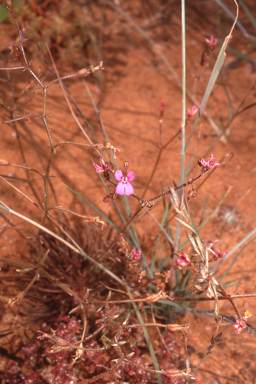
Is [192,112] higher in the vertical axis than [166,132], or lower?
lower

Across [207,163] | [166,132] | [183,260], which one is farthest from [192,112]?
[166,132]

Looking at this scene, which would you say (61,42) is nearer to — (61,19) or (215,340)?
(61,19)

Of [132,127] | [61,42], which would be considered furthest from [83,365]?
[61,42]

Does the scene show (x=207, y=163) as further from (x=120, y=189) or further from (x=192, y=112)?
(x=192, y=112)

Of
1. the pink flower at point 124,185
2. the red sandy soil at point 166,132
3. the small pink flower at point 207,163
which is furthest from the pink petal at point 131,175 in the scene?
the red sandy soil at point 166,132

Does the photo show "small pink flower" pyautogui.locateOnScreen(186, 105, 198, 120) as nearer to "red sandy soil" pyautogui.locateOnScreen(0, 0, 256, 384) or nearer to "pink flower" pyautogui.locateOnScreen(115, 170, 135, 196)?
"red sandy soil" pyautogui.locateOnScreen(0, 0, 256, 384)

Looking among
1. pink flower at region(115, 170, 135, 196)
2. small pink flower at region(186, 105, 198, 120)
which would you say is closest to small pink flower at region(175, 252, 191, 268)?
pink flower at region(115, 170, 135, 196)

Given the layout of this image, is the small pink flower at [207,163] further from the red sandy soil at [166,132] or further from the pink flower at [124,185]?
the red sandy soil at [166,132]
